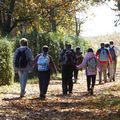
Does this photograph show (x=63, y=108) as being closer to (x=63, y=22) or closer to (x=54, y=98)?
(x=54, y=98)

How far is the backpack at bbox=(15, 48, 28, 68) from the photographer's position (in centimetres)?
1848

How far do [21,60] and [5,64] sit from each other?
6.02 m

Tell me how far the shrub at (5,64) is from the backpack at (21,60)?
5526 millimetres

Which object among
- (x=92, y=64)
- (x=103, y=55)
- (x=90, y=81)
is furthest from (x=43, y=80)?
(x=103, y=55)

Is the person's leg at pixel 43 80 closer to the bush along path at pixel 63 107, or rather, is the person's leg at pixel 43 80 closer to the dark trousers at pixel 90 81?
the bush along path at pixel 63 107

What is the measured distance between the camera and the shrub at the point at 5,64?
24.2m

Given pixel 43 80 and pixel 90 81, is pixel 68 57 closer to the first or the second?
pixel 90 81

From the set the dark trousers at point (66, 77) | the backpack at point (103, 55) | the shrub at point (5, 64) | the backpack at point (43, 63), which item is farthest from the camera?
the backpack at point (103, 55)

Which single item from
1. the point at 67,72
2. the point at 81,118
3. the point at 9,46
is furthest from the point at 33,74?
the point at 81,118

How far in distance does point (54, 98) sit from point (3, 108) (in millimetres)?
3425

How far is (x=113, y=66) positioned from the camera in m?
27.5

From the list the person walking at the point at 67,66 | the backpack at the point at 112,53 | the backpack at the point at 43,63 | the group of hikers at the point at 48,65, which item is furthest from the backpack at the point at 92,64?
the backpack at the point at 112,53

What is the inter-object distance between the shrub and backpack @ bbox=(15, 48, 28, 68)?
5.53 meters

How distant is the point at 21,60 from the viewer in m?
18.5
